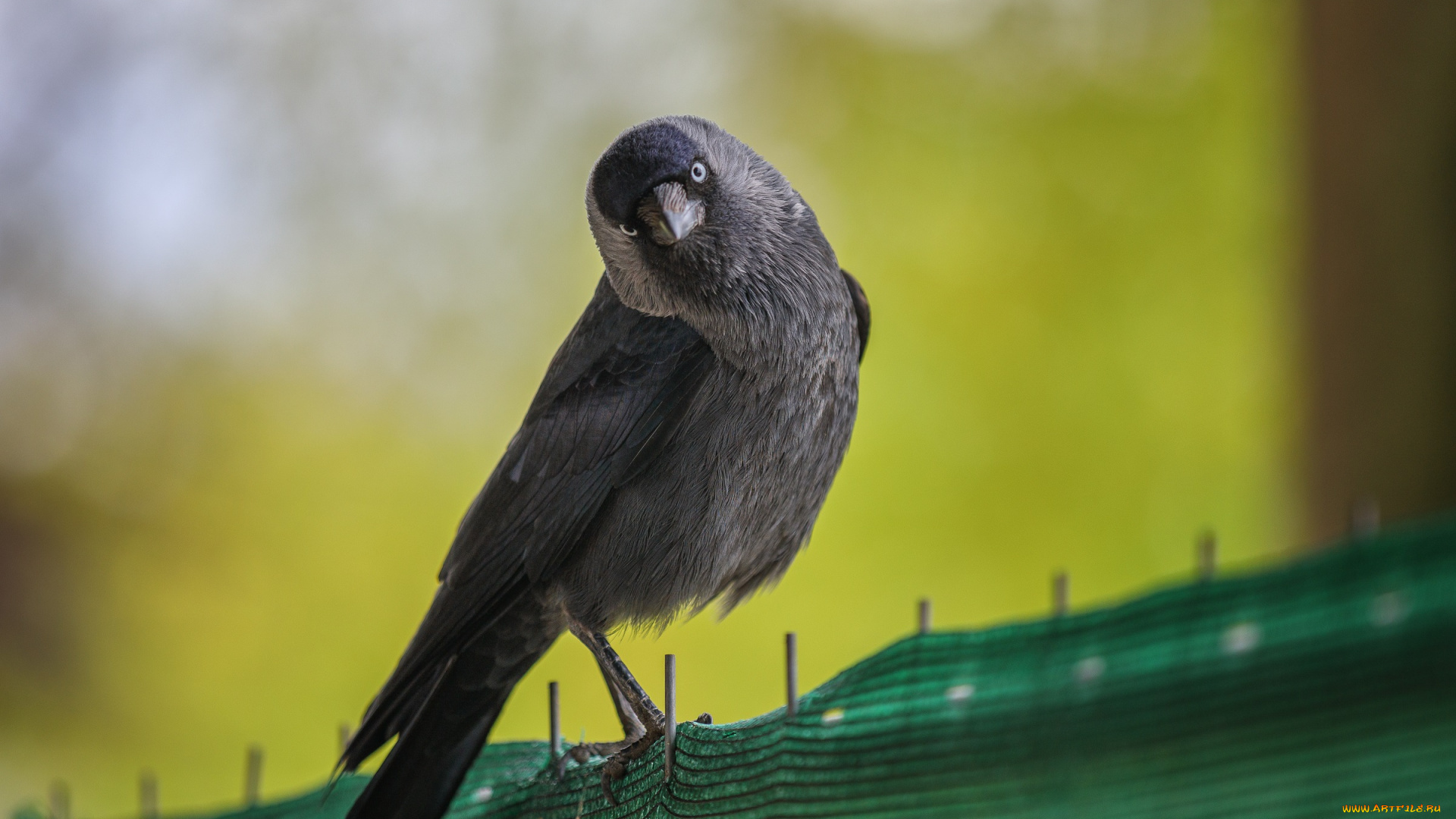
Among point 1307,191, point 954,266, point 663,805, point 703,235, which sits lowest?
point 663,805

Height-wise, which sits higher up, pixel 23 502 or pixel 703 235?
pixel 23 502

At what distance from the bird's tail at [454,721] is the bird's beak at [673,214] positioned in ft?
2.63

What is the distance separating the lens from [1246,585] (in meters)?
1.05

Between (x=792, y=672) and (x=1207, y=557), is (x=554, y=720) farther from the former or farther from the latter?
(x=1207, y=557)

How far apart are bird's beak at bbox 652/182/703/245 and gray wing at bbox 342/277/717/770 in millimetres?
201

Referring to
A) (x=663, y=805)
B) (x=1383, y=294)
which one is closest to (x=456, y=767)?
(x=663, y=805)

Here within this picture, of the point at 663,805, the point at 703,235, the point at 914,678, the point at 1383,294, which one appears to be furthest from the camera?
the point at 1383,294

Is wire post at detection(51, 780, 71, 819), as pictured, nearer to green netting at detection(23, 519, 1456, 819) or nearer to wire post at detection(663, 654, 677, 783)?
wire post at detection(663, 654, 677, 783)

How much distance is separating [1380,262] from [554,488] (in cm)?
344

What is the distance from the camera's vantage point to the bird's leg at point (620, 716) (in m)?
2.02

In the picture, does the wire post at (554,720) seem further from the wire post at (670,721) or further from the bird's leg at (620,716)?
the wire post at (670,721)

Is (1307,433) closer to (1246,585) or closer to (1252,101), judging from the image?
(1252,101)

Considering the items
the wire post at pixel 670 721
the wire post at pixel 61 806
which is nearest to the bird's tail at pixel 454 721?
the wire post at pixel 670 721

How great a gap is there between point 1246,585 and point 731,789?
2.61 feet
